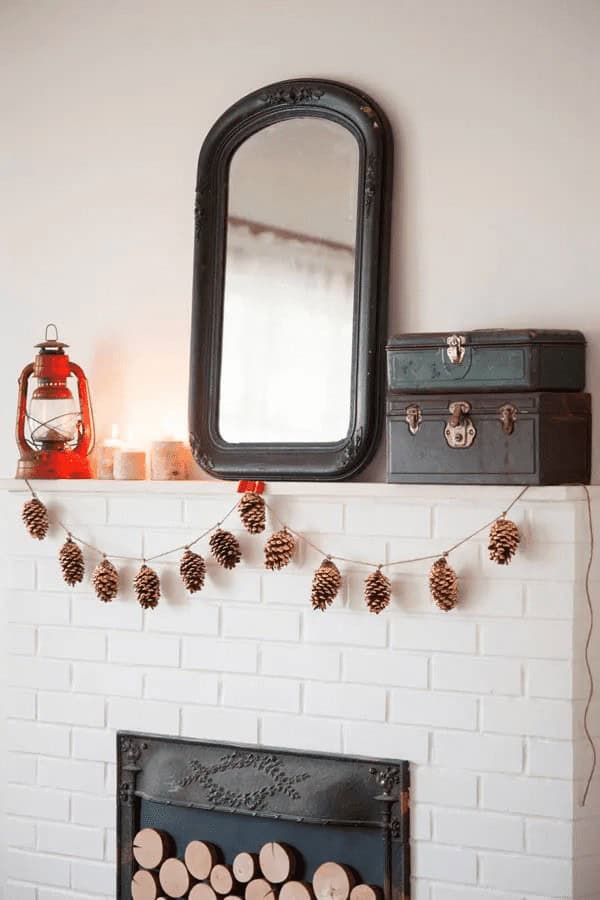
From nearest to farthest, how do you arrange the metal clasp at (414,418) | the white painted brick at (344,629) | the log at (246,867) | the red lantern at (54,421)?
the metal clasp at (414,418), the white painted brick at (344,629), the log at (246,867), the red lantern at (54,421)

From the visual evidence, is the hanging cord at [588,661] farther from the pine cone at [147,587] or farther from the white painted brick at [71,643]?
the white painted brick at [71,643]

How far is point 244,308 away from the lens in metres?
3.10

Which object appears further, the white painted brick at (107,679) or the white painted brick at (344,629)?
the white painted brick at (107,679)

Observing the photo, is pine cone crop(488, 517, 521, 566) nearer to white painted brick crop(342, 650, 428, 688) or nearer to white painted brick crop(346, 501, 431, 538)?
white painted brick crop(346, 501, 431, 538)

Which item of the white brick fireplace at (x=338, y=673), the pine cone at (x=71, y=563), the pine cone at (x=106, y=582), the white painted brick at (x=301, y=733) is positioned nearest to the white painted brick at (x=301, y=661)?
the white brick fireplace at (x=338, y=673)

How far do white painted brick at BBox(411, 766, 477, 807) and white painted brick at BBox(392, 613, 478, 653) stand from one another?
274 millimetres

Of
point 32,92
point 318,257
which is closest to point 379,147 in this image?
point 318,257

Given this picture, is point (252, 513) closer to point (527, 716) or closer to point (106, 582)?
point (106, 582)

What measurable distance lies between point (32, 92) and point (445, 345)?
1509mm

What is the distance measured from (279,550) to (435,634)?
1.33 feet

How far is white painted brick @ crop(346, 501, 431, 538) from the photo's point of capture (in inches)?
109

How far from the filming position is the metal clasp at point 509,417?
2.63 meters

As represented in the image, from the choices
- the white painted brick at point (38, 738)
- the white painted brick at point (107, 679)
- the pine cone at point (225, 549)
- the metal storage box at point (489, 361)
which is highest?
the metal storage box at point (489, 361)

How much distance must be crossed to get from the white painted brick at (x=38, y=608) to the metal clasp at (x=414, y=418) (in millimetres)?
1048
